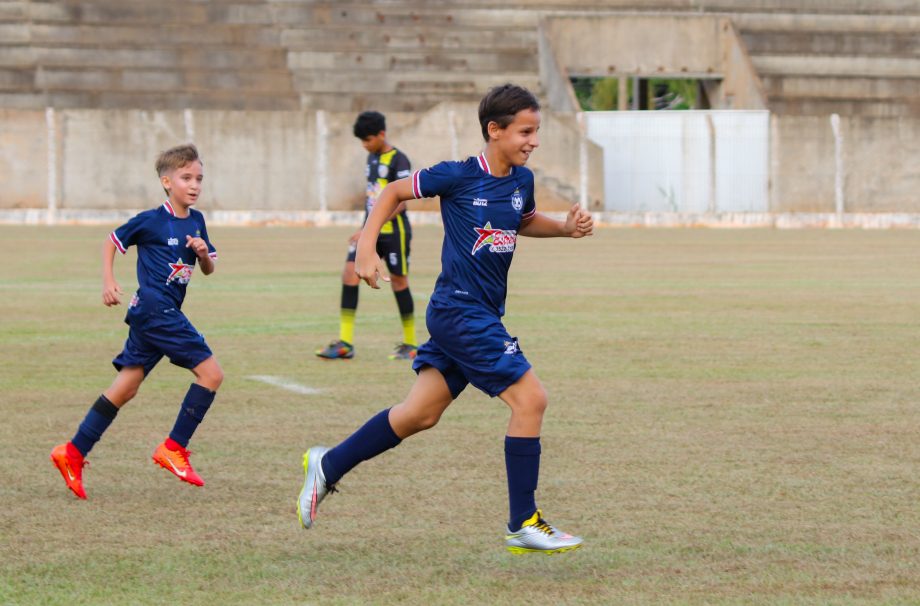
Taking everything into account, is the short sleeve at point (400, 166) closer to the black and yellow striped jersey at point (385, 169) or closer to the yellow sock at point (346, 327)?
the black and yellow striped jersey at point (385, 169)

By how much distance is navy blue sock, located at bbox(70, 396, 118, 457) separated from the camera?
22.9 feet

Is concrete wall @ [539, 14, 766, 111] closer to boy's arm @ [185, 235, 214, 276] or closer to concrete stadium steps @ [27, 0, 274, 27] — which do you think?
concrete stadium steps @ [27, 0, 274, 27]

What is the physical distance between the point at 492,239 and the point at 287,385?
468cm

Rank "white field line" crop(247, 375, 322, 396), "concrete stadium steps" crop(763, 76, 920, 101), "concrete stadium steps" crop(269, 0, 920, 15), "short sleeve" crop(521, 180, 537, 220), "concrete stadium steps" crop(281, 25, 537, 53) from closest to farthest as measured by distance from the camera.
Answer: "short sleeve" crop(521, 180, 537, 220) < "white field line" crop(247, 375, 322, 396) < "concrete stadium steps" crop(281, 25, 537, 53) < "concrete stadium steps" crop(763, 76, 920, 101) < "concrete stadium steps" crop(269, 0, 920, 15)

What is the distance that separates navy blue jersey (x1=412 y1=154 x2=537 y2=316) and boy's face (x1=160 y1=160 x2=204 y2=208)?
1.73 meters

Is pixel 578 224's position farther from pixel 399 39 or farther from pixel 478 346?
pixel 399 39

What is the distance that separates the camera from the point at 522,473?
555cm

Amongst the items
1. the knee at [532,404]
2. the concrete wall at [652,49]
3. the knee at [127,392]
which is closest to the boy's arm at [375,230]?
the knee at [532,404]

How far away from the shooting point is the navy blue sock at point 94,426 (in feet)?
22.9

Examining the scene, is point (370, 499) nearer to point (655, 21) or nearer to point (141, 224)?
Result: point (141, 224)

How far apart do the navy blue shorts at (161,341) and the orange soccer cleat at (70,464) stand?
1.53 ft

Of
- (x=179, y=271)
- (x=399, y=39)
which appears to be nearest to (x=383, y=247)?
(x=179, y=271)

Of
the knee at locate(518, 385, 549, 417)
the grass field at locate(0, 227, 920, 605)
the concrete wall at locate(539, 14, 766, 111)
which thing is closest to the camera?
the grass field at locate(0, 227, 920, 605)

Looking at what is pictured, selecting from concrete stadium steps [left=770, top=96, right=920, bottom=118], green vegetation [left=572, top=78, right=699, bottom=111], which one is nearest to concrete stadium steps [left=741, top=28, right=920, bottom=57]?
concrete stadium steps [left=770, top=96, right=920, bottom=118]
